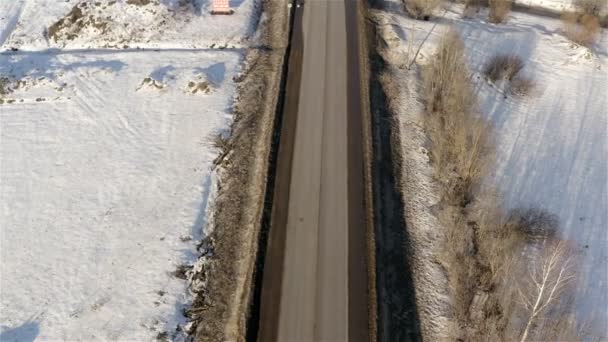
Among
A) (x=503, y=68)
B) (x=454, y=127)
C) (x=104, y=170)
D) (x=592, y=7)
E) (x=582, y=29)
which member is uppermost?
(x=592, y=7)

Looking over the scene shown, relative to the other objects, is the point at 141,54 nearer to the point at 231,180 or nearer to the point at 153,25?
the point at 153,25

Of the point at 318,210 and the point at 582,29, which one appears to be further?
Answer: the point at 582,29

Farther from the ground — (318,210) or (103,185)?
(318,210)

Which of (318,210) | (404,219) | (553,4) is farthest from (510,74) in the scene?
(318,210)

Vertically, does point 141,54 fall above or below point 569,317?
above

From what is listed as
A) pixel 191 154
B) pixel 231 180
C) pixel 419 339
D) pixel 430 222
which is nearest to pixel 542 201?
pixel 430 222

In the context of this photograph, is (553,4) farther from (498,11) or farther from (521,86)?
(521,86)

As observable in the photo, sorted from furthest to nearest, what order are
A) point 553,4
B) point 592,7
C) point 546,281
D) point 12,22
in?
1. point 553,4
2. point 592,7
3. point 12,22
4. point 546,281

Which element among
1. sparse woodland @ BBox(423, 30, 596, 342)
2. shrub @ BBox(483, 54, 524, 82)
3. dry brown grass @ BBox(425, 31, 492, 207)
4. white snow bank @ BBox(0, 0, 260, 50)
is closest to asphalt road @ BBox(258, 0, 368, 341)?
sparse woodland @ BBox(423, 30, 596, 342)
